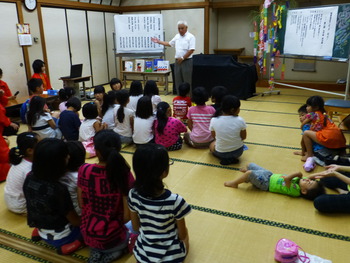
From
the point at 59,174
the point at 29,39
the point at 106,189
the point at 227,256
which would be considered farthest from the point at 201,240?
the point at 29,39

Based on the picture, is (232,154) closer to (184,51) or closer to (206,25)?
(184,51)

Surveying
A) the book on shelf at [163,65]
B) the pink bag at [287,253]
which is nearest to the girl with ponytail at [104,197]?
the pink bag at [287,253]

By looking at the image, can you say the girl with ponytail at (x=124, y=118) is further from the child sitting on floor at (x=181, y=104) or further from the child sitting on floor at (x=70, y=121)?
the child sitting on floor at (x=181, y=104)

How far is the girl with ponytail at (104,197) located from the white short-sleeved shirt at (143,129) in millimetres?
1602

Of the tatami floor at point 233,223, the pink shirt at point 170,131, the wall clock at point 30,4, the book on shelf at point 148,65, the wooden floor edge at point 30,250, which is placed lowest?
the wooden floor edge at point 30,250

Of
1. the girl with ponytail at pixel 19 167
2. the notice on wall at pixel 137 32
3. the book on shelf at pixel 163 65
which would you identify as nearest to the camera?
the girl with ponytail at pixel 19 167

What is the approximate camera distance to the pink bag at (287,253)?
1661mm

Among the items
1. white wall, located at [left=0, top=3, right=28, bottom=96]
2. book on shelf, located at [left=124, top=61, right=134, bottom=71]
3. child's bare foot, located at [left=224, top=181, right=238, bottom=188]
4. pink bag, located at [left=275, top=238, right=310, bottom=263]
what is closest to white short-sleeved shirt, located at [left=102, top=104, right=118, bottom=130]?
child's bare foot, located at [left=224, top=181, right=238, bottom=188]

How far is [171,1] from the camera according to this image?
7.71 metres

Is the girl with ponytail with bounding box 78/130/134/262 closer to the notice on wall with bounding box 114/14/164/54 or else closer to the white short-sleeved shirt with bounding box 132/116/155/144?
the white short-sleeved shirt with bounding box 132/116/155/144

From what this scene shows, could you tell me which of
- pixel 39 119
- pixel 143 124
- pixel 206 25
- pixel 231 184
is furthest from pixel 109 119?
pixel 206 25

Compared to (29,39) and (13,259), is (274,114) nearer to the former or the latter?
(13,259)

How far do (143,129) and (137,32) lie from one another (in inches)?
170

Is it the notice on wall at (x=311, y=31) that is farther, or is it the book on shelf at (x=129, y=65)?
the book on shelf at (x=129, y=65)
